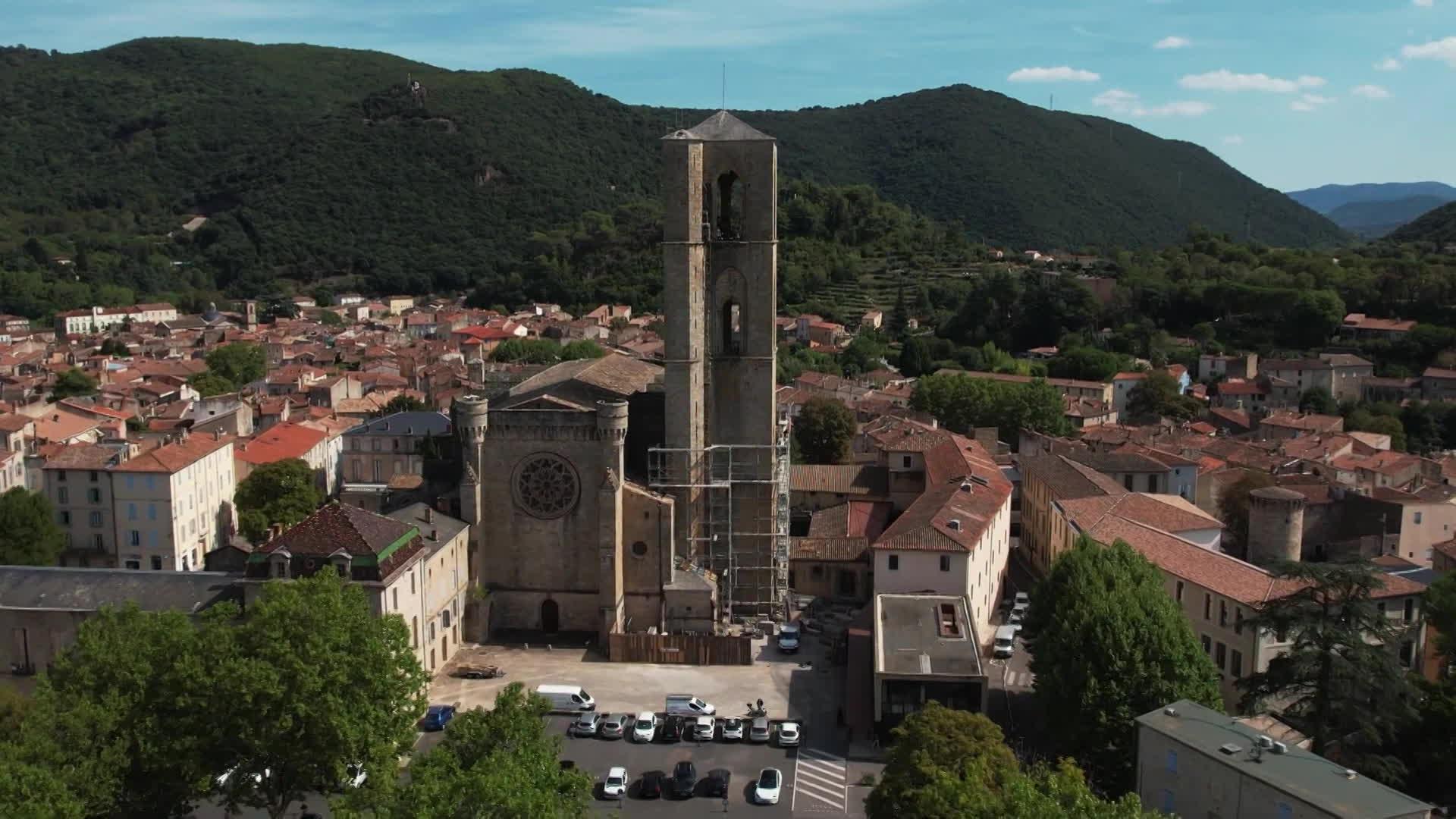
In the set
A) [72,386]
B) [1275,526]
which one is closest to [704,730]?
[1275,526]

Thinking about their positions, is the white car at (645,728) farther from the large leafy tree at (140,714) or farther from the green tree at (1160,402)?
the green tree at (1160,402)

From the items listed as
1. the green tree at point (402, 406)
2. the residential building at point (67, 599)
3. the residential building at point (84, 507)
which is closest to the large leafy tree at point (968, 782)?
the residential building at point (67, 599)

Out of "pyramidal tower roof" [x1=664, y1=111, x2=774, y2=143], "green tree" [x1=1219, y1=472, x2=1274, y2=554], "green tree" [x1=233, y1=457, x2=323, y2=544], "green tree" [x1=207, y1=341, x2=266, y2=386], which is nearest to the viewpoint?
"pyramidal tower roof" [x1=664, y1=111, x2=774, y2=143]

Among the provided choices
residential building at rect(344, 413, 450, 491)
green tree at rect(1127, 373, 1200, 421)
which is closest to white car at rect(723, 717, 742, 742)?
residential building at rect(344, 413, 450, 491)

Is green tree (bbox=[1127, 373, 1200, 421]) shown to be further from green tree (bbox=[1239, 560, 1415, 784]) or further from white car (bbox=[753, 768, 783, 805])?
white car (bbox=[753, 768, 783, 805])

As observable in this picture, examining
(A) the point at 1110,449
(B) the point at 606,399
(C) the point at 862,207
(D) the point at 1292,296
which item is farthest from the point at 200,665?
(C) the point at 862,207

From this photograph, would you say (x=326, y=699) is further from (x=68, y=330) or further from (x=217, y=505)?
(x=68, y=330)
